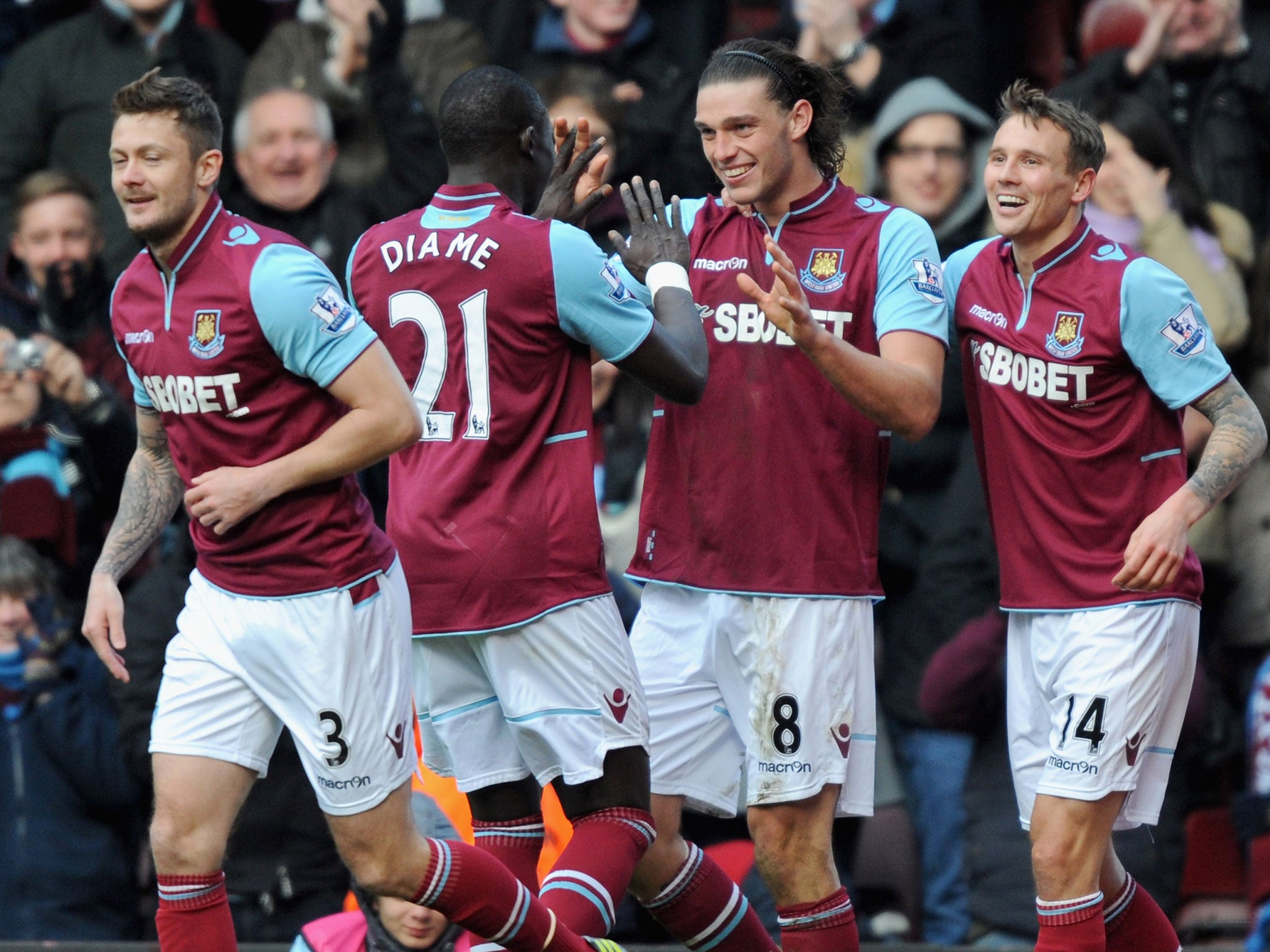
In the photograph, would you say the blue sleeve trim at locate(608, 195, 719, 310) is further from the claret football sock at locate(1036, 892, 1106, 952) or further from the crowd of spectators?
the claret football sock at locate(1036, 892, 1106, 952)

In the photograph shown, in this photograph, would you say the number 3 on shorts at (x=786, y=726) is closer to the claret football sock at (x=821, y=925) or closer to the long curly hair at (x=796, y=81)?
the claret football sock at (x=821, y=925)

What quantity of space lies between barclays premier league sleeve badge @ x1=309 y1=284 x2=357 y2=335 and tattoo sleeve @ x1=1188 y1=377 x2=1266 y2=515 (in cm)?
218

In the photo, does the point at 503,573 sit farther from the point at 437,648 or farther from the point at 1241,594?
the point at 1241,594

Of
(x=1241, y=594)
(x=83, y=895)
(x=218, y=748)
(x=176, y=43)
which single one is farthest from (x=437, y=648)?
(x=176, y=43)

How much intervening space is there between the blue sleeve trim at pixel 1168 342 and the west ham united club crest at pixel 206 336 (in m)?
2.34

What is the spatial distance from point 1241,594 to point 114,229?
15.3ft

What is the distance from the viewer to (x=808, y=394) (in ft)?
17.2

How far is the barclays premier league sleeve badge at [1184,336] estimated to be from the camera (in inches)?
200

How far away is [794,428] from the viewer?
17.2ft

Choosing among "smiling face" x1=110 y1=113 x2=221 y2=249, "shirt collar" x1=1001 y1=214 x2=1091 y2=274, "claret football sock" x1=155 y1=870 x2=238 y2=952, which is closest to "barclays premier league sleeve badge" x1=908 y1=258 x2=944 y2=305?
"shirt collar" x1=1001 y1=214 x2=1091 y2=274

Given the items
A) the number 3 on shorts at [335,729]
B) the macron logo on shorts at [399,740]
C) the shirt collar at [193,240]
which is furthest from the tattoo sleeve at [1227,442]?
the shirt collar at [193,240]

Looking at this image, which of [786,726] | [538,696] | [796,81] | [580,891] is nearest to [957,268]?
[796,81]

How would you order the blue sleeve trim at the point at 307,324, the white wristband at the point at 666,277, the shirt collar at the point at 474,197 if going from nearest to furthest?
the blue sleeve trim at the point at 307,324, the shirt collar at the point at 474,197, the white wristband at the point at 666,277

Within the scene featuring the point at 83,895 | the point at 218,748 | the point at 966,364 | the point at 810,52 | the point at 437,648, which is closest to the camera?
the point at 218,748
